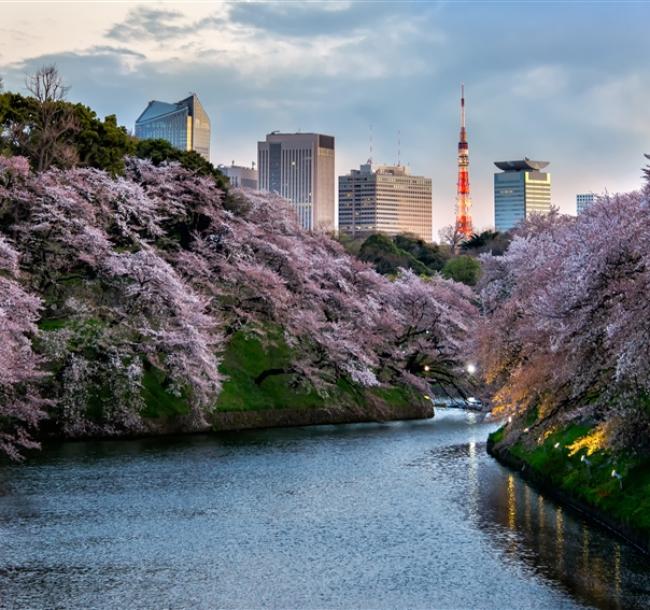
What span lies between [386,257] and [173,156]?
53.8 m

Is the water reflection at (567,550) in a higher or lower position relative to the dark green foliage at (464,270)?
lower

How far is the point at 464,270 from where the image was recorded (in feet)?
389

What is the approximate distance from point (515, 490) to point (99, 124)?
42026 millimetres

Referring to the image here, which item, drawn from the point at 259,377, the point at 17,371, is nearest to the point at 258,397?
the point at 259,377

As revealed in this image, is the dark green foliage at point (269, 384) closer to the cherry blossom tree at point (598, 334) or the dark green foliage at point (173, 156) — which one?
the dark green foliage at point (173, 156)

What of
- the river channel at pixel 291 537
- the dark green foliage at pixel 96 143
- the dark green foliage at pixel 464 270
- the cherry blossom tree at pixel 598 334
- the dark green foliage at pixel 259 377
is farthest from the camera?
the dark green foliage at pixel 464 270

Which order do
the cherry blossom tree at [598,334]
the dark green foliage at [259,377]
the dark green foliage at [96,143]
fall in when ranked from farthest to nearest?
the dark green foliage at [96,143], the dark green foliage at [259,377], the cherry blossom tree at [598,334]

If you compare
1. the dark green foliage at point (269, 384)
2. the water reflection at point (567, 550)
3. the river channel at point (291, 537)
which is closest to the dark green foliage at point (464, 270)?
the dark green foliage at point (269, 384)

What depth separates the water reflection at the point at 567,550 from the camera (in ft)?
85.2

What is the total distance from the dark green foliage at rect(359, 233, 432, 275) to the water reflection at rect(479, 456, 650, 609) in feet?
284

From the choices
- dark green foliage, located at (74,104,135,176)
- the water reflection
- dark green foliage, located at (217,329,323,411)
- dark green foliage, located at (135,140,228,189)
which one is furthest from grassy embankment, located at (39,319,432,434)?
the water reflection

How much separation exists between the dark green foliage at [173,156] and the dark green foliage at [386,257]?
161 feet

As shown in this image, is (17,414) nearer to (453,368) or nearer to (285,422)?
(285,422)

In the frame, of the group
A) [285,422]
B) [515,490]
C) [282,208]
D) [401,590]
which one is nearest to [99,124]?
[282,208]
